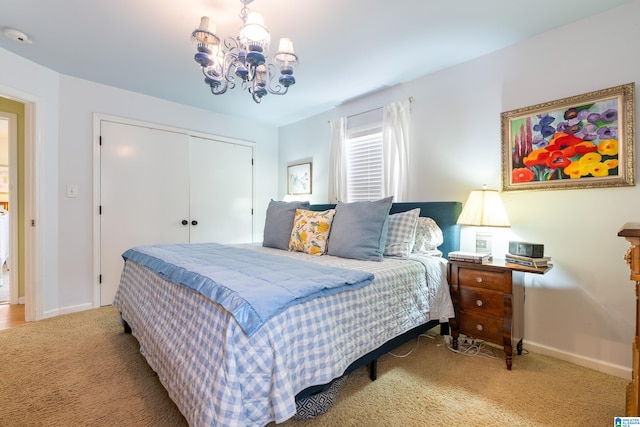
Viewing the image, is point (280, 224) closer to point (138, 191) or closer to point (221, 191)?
point (221, 191)

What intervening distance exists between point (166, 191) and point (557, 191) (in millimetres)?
3894

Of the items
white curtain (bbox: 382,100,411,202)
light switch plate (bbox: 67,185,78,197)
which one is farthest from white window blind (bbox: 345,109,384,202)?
light switch plate (bbox: 67,185,78,197)

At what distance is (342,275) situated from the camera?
1.54 metres

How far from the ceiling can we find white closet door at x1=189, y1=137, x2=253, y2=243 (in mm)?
1040

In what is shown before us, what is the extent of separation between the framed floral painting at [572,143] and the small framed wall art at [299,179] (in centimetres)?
241

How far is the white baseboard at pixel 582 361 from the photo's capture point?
1818 millimetres

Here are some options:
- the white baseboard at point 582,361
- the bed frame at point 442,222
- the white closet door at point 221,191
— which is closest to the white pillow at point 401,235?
the bed frame at point 442,222

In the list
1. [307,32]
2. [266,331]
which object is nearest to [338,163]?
[307,32]

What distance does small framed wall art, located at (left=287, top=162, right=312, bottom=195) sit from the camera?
13.3 feet

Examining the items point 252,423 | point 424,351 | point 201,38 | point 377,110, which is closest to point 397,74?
point 377,110

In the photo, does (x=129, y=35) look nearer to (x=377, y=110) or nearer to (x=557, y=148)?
(x=377, y=110)

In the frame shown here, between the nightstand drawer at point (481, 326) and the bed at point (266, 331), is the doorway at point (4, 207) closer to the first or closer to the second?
the bed at point (266, 331)

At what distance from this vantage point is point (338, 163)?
11.6 feet

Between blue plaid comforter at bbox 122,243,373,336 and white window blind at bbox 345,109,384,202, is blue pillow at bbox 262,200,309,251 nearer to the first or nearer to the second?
blue plaid comforter at bbox 122,243,373,336
